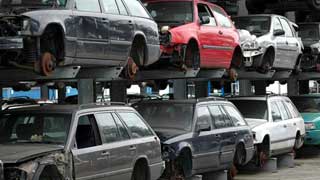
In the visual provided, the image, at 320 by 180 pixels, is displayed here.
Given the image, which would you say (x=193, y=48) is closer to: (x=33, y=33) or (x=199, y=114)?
(x=199, y=114)

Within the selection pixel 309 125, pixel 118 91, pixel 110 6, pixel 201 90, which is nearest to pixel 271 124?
pixel 309 125

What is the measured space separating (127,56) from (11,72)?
1951 millimetres

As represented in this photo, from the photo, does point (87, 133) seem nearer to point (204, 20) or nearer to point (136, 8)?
point (136, 8)

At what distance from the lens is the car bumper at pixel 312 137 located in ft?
55.5

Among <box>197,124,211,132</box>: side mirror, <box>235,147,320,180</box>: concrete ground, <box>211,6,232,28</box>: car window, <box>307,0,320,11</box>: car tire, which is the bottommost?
<box>235,147,320,180</box>: concrete ground

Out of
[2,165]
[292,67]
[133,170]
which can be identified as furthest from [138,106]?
[292,67]

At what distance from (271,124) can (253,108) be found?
777 millimetres

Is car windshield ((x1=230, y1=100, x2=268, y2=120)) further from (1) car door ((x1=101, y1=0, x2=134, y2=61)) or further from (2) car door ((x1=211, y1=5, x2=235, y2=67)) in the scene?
(1) car door ((x1=101, y1=0, x2=134, y2=61))

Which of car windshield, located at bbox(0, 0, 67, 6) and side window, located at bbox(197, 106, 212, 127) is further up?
car windshield, located at bbox(0, 0, 67, 6)

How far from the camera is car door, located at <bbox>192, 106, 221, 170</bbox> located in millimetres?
10508

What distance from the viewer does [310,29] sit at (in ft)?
63.8

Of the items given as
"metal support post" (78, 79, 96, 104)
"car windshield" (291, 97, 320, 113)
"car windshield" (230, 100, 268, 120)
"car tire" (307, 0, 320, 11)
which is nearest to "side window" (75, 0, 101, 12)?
"metal support post" (78, 79, 96, 104)

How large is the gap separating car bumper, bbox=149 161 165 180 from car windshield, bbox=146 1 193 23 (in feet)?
12.0

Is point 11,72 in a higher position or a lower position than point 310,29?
lower
